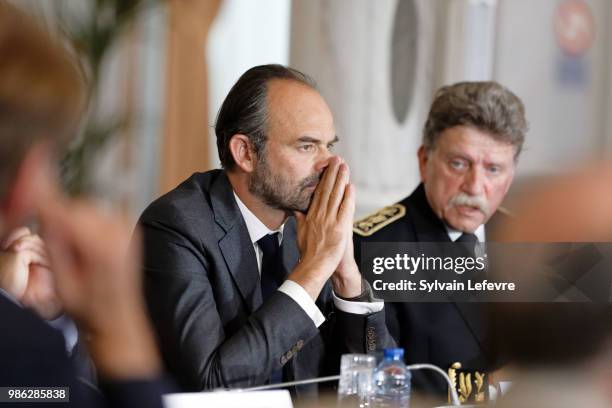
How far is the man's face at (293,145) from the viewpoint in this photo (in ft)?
7.49

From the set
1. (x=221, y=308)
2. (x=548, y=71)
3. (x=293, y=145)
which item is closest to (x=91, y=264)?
(x=221, y=308)

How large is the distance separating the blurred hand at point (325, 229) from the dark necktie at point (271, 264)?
0.32 ft

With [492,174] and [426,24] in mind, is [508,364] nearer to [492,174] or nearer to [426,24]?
[492,174]

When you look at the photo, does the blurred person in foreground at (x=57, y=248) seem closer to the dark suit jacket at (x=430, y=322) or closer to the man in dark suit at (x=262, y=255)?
the man in dark suit at (x=262, y=255)

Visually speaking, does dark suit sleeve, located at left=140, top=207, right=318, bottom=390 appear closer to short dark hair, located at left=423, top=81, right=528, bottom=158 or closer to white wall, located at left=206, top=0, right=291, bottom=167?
white wall, located at left=206, top=0, right=291, bottom=167

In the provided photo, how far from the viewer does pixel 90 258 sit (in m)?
0.68

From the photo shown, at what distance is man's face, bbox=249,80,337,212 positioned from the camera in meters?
2.28

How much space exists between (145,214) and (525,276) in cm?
148

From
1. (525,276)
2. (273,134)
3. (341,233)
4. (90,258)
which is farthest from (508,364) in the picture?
(273,134)

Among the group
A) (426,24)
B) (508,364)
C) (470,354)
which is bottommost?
(470,354)

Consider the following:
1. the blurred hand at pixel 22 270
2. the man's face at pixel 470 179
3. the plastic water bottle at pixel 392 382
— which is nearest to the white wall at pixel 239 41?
the man's face at pixel 470 179

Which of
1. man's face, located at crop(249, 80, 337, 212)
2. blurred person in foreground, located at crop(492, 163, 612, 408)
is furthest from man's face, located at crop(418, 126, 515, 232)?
blurred person in foreground, located at crop(492, 163, 612, 408)

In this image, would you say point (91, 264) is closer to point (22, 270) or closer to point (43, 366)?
point (43, 366)

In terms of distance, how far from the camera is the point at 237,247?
2.14 meters
